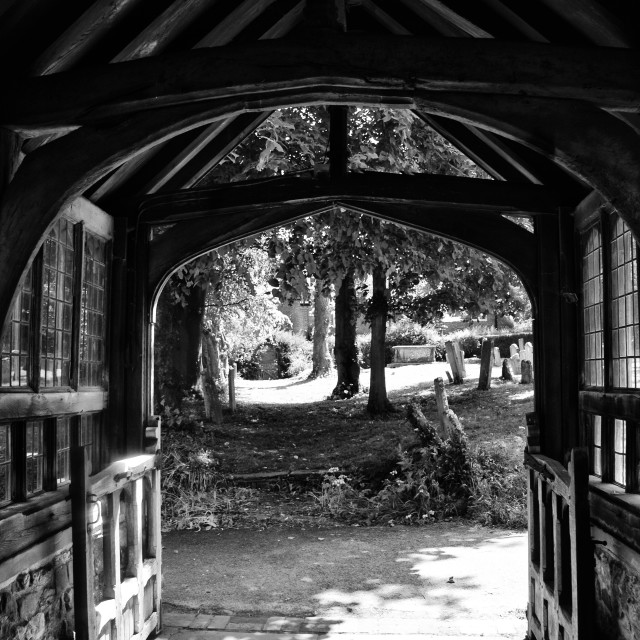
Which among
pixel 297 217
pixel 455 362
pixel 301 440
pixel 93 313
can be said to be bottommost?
pixel 301 440

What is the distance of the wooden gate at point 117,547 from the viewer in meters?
4.42

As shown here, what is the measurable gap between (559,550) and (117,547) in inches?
113

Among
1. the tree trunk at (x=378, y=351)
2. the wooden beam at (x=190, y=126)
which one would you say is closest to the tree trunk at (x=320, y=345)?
the tree trunk at (x=378, y=351)

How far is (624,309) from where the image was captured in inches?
184

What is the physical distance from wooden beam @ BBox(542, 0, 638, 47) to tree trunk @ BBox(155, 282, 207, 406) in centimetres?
966

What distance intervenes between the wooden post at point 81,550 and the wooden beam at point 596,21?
3533 mm

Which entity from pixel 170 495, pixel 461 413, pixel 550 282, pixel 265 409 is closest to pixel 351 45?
pixel 550 282

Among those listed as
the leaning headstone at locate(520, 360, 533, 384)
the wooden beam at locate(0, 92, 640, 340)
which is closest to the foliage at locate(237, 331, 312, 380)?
the leaning headstone at locate(520, 360, 533, 384)

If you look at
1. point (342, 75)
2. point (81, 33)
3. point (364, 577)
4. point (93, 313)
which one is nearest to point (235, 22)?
point (81, 33)

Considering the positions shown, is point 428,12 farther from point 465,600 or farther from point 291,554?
point 291,554

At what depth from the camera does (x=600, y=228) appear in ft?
16.6

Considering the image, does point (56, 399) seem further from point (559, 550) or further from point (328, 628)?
point (559, 550)

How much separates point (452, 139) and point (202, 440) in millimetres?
8420

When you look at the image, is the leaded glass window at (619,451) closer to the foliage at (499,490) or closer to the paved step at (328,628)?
the paved step at (328,628)
